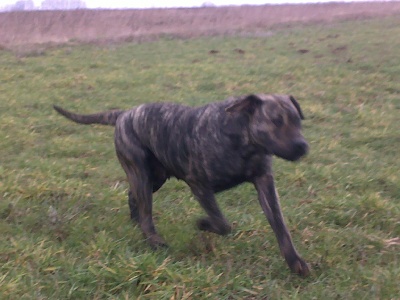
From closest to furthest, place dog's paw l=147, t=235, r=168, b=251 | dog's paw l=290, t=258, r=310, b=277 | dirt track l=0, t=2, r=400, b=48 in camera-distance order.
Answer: dog's paw l=290, t=258, r=310, b=277, dog's paw l=147, t=235, r=168, b=251, dirt track l=0, t=2, r=400, b=48

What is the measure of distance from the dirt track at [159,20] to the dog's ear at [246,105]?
1920 centimetres

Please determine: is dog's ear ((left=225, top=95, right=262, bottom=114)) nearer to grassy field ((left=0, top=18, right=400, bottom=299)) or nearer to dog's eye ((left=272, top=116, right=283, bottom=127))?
dog's eye ((left=272, top=116, right=283, bottom=127))

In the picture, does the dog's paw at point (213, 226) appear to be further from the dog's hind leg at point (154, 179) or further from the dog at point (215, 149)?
the dog's hind leg at point (154, 179)

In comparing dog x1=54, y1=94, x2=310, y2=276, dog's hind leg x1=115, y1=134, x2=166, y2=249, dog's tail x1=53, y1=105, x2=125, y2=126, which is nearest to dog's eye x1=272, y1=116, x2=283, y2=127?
dog x1=54, y1=94, x2=310, y2=276

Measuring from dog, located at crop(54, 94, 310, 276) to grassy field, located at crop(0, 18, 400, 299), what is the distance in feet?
1.10

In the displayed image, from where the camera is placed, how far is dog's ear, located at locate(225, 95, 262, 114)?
4.20 m

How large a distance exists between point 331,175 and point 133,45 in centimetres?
1561

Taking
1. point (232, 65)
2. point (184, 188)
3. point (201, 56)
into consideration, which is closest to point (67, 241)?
point (184, 188)

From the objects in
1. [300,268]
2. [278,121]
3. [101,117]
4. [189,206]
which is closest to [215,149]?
[278,121]

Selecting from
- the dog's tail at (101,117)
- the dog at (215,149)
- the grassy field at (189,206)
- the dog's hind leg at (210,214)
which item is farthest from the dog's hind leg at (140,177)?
the dog's hind leg at (210,214)

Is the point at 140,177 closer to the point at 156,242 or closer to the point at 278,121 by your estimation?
the point at 156,242

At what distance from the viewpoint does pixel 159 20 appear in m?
29.8

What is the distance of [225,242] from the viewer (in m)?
4.91

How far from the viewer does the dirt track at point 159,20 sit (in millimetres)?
24984
